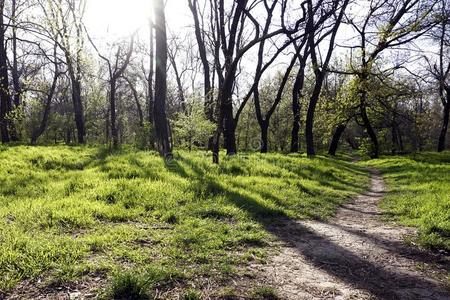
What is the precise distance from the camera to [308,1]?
1213cm

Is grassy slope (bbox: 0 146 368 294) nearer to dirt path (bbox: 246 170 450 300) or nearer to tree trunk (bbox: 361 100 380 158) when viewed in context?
dirt path (bbox: 246 170 450 300)

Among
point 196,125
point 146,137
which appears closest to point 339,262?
point 146,137

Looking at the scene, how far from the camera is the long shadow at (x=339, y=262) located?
4.31m

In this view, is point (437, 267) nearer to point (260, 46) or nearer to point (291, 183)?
point (291, 183)

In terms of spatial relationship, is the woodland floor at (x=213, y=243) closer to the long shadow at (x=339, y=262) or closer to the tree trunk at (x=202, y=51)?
the long shadow at (x=339, y=262)

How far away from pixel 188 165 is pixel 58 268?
727cm

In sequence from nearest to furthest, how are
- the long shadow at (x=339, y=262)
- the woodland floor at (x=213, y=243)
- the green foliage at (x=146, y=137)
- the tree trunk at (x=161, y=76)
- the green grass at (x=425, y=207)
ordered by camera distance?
the woodland floor at (x=213, y=243)
the long shadow at (x=339, y=262)
the green grass at (x=425, y=207)
the tree trunk at (x=161, y=76)
the green foliage at (x=146, y=137)

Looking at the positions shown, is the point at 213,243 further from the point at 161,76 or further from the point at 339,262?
the point at 161,76

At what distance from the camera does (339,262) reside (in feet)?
16.6

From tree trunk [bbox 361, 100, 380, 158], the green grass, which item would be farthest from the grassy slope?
tree trunk [bbox 361, 100, 380, 158]

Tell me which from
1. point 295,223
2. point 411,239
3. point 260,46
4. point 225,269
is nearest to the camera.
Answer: point 225,269

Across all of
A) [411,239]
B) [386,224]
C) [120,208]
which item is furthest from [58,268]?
[386,224]

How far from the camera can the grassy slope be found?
4.21 m

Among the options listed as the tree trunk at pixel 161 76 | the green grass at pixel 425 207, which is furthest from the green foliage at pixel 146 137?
the green grass at pixel 425 207
